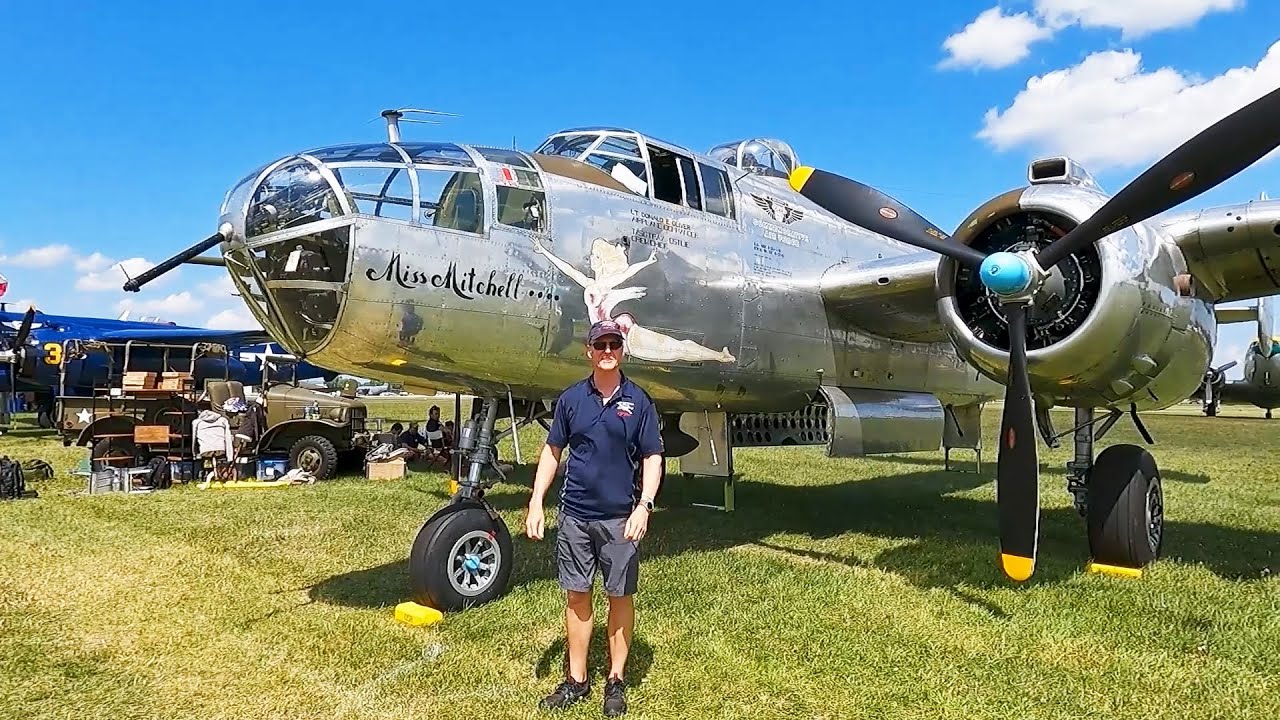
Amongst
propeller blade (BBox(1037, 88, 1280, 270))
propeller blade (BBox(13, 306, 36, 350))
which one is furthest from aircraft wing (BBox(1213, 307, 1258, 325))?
propeller blade (BBox(13, 306, 36, 350))

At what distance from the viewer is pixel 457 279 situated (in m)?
5.64

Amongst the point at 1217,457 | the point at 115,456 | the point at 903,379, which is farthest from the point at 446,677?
the point at 1217,457

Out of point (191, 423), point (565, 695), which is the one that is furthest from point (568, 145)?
point (191, 423)

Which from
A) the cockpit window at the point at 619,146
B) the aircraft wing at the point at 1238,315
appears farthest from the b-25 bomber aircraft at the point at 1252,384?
the cockpit window at the point at 619,146

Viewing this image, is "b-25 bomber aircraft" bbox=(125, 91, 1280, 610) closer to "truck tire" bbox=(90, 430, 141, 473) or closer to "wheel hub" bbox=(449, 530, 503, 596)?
"wheel hub" bbox=(449, 530, 503, 596)

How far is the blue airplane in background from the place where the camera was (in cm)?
2097

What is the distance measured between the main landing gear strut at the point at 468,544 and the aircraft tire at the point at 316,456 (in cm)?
862

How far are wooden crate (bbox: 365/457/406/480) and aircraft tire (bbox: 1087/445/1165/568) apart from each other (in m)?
10.9

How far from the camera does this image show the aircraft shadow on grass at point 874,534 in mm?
6973

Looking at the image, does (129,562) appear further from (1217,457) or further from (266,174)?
(1217,457)

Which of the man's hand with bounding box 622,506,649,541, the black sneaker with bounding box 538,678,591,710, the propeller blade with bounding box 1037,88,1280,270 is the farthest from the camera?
the propeller blade with bounding box 1037,88,1280,270

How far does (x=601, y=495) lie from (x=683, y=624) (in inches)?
69.8

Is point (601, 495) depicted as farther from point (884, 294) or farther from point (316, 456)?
point (316, 456)

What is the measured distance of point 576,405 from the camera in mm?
4371
